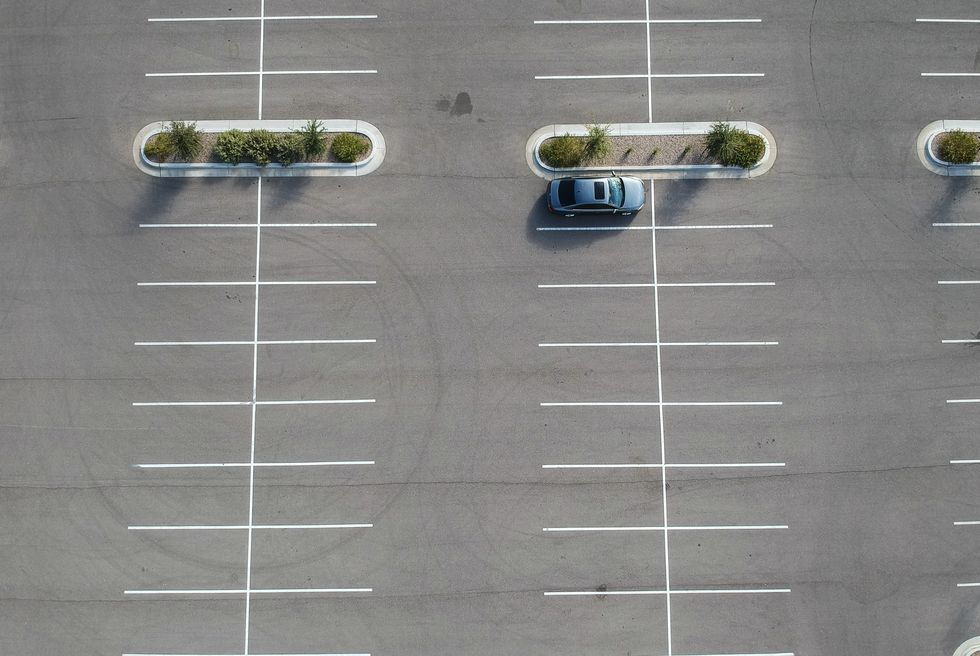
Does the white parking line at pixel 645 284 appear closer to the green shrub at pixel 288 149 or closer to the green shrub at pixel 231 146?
the green shrub at pixel 288 149

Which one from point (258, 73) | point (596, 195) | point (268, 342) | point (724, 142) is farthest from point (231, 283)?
point (724, 142)

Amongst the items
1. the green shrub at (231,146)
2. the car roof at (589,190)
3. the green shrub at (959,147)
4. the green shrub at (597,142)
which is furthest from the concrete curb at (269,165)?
the green shrub at (959,147)

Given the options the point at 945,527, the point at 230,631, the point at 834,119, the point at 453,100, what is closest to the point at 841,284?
the point at 834,119

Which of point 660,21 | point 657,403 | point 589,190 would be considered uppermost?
point 660,21

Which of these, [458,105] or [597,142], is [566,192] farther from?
[458,105]

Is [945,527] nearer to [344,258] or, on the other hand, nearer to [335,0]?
[344,258]

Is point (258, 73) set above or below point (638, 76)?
above

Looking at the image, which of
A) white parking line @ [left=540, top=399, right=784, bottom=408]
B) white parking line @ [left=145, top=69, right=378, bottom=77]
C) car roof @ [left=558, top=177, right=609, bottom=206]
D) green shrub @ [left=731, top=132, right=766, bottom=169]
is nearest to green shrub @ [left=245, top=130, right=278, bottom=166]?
white parking line @ [left=145, top=69, right=378, bottom=77]
